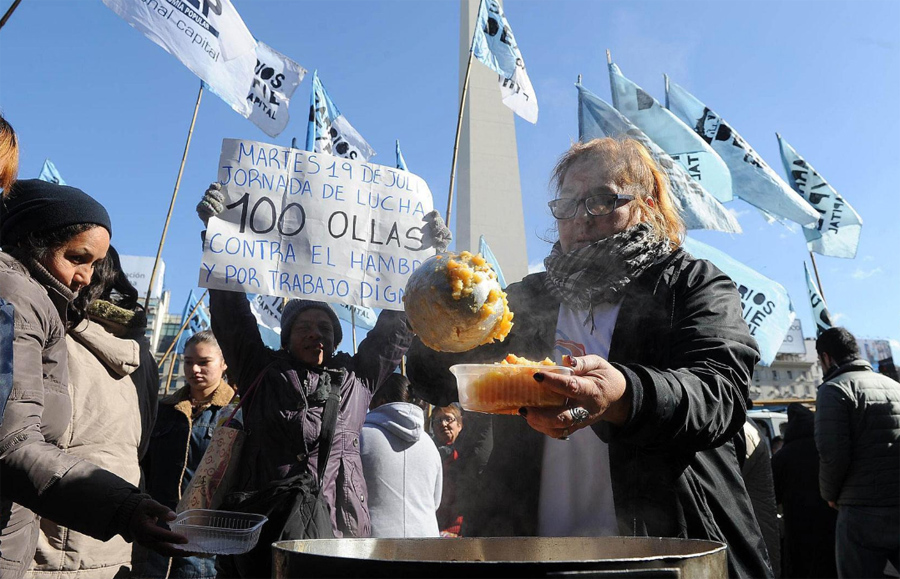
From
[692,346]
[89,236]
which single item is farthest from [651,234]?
[89,236]

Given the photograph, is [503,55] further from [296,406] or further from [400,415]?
[296,406]

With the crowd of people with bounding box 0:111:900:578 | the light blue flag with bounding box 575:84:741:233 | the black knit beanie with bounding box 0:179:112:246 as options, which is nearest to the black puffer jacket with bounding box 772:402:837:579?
the light blue flag with bounding box 575:84:741:233

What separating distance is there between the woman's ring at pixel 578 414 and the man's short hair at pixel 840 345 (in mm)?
4220

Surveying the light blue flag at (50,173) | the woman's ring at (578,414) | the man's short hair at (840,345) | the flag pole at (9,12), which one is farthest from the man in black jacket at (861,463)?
the light blue flag at (50,173)

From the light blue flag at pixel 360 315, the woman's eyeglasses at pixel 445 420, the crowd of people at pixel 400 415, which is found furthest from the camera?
the light blue flag at pixel 360 315

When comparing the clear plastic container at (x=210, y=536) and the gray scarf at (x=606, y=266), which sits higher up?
the gray scarf at (x=606, y=266)

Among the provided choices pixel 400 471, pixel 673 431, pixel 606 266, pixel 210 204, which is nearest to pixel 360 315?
pixel 400 471

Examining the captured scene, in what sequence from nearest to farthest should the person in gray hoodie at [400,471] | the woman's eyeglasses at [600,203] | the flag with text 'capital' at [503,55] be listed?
the woman's eyeglasses at [600,203]
the person in gray hoodie at [400,471]
the flag with text 'capital' at [503,55]

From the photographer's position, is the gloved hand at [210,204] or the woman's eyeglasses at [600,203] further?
the gloved hand at [210,204]

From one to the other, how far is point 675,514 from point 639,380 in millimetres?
429

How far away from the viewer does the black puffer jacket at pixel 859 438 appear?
13.7 feet

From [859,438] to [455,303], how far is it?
13.2 ft

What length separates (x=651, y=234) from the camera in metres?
1.86

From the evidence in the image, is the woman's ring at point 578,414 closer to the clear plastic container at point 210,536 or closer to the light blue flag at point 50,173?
the clear plastic container at point 210,536
